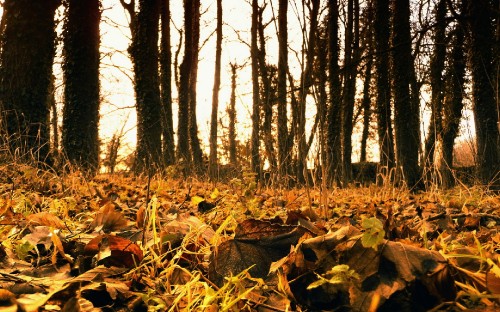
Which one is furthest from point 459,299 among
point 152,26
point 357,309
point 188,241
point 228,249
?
point 152,26

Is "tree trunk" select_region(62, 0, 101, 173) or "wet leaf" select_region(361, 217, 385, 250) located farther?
"tree trunk" select_region(62, 0, 101, 173)

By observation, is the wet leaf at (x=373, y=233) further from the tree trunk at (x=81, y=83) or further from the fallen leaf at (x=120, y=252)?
the tree trunk at (x=81, y=83)

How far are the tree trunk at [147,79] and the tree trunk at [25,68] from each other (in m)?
2.64

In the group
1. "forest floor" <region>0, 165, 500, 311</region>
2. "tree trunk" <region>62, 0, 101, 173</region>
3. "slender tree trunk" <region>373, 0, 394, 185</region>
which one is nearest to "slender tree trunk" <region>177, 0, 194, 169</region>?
"tree trunk" <region>62, 0, 101, 173</region>

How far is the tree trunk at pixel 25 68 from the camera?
6.29 m

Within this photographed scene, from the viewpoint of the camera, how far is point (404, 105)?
8.03m

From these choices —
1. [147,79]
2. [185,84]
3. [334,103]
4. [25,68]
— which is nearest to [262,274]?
[25,68]

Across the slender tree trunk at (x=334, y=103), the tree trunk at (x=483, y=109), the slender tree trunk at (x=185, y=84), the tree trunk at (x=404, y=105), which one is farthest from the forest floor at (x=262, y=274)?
the slender tree trunk at (x=185, y=84)

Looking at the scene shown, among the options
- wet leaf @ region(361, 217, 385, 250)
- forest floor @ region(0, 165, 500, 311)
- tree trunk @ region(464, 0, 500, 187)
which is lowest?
forest floor @ region(0, 165, 500, 311)

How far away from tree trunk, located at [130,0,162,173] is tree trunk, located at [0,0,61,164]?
2637 millimetres

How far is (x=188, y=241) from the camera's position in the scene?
1.29 m

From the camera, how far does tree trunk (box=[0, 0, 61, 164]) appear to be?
20.6 feet

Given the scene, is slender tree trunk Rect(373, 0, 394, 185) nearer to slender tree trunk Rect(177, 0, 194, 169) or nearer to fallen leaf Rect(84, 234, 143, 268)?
slender tree trunk Rect(177, 0, 194, 169)

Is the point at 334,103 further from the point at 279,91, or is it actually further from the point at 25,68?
the point at 25,68
